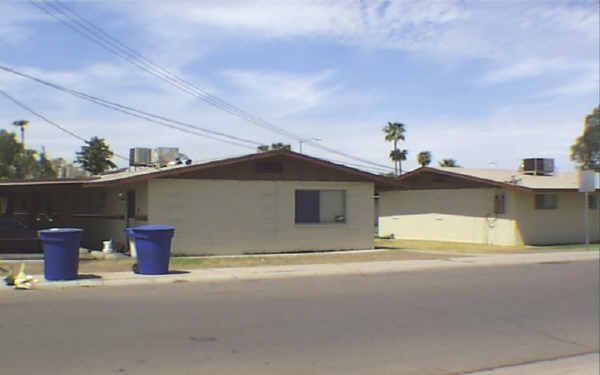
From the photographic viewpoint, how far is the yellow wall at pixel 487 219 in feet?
76.9

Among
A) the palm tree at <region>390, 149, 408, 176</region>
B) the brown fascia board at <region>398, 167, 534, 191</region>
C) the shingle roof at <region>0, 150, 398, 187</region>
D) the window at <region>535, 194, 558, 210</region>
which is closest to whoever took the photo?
the shingle roof at <region>0, 150, 398, 187</region>

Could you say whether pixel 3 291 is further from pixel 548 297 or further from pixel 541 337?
pixel 548 297

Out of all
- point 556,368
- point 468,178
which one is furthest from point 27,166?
point 556,368

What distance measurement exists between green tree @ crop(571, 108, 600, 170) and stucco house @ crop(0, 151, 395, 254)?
2574cm

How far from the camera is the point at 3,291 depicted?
34.5 ft

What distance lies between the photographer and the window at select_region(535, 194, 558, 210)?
2388 cm

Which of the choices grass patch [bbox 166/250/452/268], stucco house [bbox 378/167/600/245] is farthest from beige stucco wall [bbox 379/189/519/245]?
grass patch [bbox 166/250/452/268]

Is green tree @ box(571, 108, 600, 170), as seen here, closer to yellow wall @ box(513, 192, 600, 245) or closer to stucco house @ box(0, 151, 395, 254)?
yellow wall @ box(513, 192, 600, 245)

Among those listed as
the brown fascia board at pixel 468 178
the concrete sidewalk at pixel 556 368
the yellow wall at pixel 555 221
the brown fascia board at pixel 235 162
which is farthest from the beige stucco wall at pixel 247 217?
the concrete sidewalk at pixel 556 368

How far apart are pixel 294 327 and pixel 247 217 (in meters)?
10.7

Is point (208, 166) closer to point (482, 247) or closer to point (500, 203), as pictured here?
point (482, 247)

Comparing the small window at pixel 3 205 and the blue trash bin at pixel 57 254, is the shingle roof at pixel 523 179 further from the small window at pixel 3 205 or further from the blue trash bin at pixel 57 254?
the small window at pixel 3 205

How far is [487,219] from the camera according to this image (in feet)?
80.2

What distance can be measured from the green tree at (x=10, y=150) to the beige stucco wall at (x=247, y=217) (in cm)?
4749
